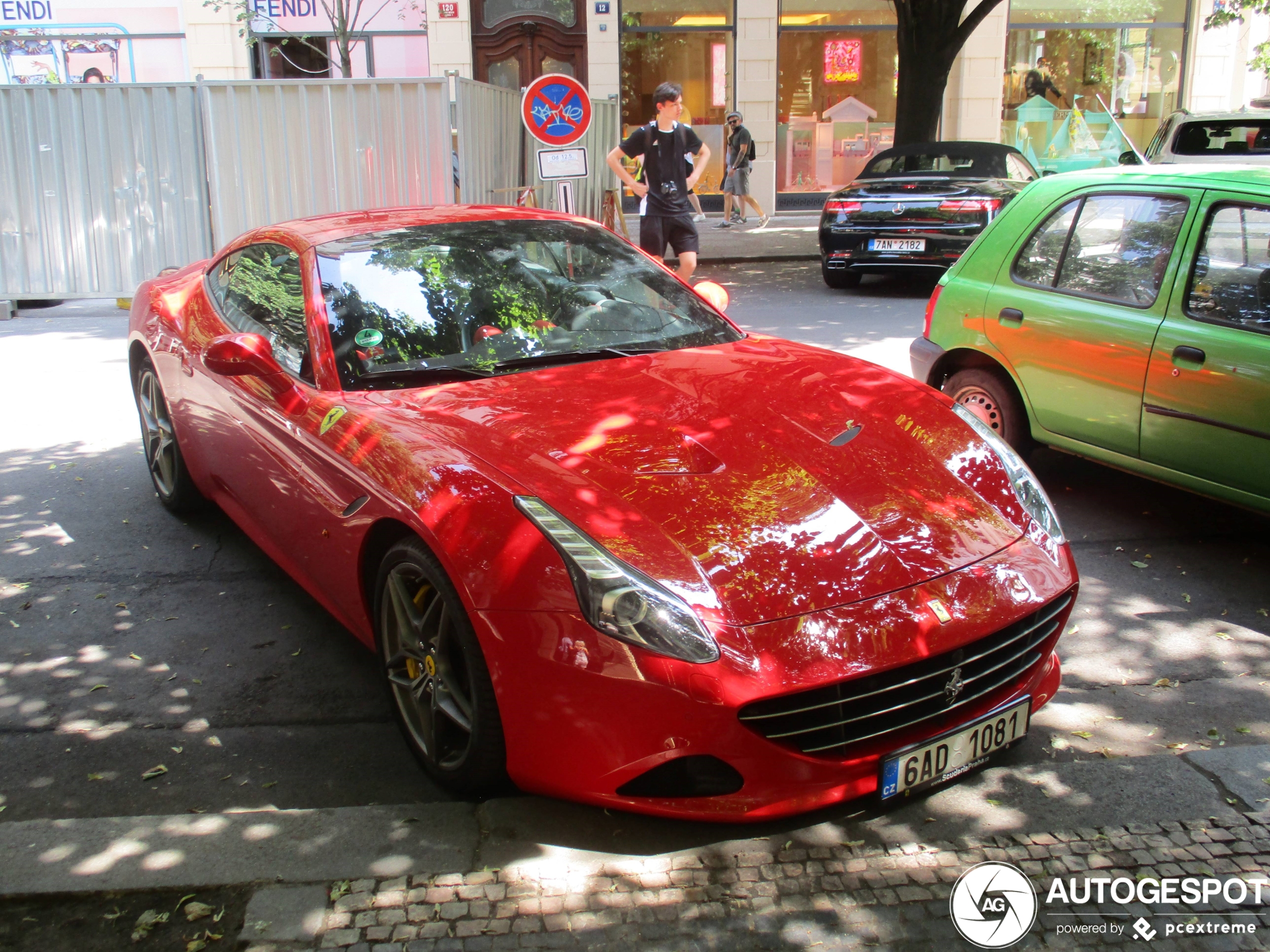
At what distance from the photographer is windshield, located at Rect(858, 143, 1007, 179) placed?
12.5m

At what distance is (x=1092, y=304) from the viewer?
5.14 meters

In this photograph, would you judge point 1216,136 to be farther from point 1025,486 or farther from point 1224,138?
point 1025,486

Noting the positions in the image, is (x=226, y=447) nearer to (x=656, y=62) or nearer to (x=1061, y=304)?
(x=1061, y=304)

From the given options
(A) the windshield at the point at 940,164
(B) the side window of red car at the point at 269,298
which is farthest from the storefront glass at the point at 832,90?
(B) the side window of red car at the point at 269,298

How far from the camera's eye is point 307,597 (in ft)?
15.1

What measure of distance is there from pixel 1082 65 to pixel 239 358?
2074 cm

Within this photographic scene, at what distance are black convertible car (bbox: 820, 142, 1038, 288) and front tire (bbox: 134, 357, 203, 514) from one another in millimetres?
8214

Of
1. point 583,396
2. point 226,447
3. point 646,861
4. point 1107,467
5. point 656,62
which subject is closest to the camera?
point 646,861

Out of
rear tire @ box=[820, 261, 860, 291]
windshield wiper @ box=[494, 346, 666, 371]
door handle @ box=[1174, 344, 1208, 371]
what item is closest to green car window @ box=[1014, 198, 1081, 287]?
door handle @ box=[1174, 344, 1208, 371]

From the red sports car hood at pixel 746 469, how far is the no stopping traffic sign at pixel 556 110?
6.56 metres

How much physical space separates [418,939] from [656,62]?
779 inches

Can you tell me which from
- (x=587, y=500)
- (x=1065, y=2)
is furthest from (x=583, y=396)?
(x=1065, y=2)

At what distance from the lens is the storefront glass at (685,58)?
A: 20.3 metres
